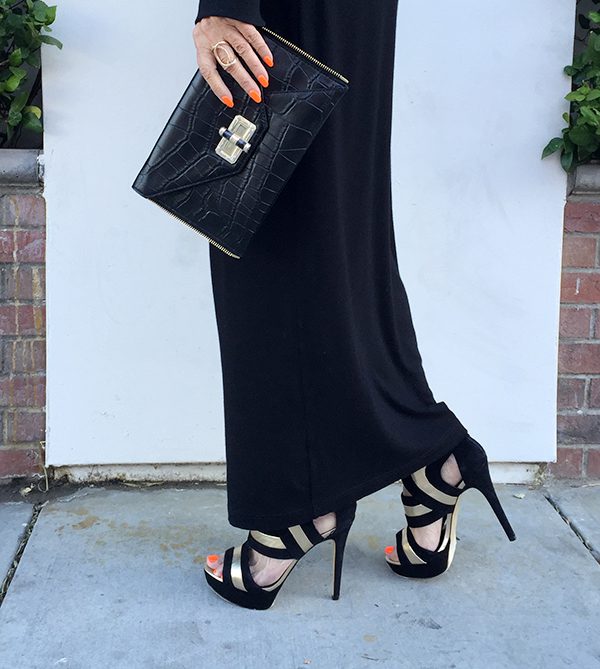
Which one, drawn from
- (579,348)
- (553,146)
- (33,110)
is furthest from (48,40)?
(579,348)

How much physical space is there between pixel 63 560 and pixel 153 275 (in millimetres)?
807

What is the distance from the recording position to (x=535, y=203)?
8.31ft

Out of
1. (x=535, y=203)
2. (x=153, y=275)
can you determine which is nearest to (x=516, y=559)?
(x=535, y=203)

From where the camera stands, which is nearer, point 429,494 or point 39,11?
point 429,494

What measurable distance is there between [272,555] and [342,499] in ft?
0.64

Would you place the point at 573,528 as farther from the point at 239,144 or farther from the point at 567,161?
the point at 239,144

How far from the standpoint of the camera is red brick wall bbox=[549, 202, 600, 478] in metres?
2.58

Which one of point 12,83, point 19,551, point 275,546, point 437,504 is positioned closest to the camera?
point 275,546

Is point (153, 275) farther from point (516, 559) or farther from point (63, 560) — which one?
point (516, 559)

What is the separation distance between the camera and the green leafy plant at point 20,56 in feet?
7.32

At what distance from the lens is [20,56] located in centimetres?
228

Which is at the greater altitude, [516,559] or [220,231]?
[220,231]

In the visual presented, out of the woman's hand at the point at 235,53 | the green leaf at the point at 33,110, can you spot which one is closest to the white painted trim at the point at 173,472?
the green leaf at the point at 33,110

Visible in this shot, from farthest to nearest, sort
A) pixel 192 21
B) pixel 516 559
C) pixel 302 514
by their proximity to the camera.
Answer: pixel 192 21
pixel 516 559
pixel 302 514
